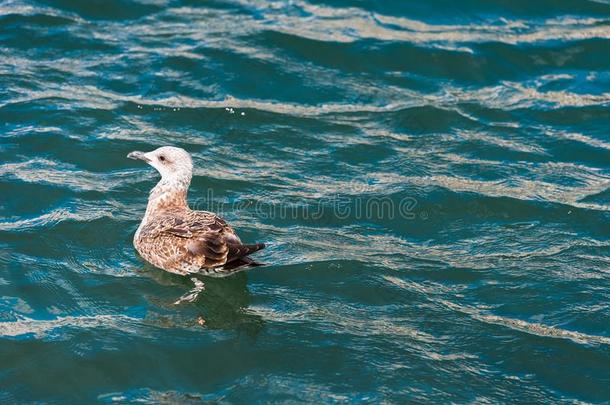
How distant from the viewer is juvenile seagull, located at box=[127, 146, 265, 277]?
8.60 m

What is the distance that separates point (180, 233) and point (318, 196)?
2147mm

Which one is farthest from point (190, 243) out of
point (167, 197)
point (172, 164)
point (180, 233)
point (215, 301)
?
point (172, 164)

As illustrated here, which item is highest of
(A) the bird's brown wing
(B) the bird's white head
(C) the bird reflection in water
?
(B) the bird's white head

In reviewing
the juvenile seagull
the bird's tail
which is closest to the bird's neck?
the juvenile seagull

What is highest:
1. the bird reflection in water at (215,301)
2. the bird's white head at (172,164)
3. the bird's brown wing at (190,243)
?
the bird's white head at (172,164)

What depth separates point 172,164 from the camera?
32.8ft

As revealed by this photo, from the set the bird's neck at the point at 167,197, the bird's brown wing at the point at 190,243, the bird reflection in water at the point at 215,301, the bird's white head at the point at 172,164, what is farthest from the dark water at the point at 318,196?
the bird's white head at the point at 172,164

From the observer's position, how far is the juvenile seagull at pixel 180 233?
8.60 m

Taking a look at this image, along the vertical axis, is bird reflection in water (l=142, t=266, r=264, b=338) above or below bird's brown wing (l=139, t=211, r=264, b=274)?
below

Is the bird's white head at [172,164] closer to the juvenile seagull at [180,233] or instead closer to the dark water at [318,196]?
the juvenile seagull at [180,233]

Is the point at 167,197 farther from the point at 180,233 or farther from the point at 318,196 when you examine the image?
the point at 318,196

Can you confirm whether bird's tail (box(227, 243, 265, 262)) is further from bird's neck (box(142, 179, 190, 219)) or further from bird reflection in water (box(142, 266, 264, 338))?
bird's neck (box(142, 179, 190, 219))

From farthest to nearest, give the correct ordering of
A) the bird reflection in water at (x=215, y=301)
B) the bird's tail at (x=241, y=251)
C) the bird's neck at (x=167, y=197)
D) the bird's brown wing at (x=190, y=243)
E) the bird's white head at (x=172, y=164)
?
the bird's white head at (x=172, y=164), the bird's neck at (x=167, y=197), the bird's brown wing at (x=190, y=243), the bird's tail at (x=241, y=251), the bird reflection in water at (x=215, y=301)

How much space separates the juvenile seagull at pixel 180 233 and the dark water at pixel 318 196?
225 mm
